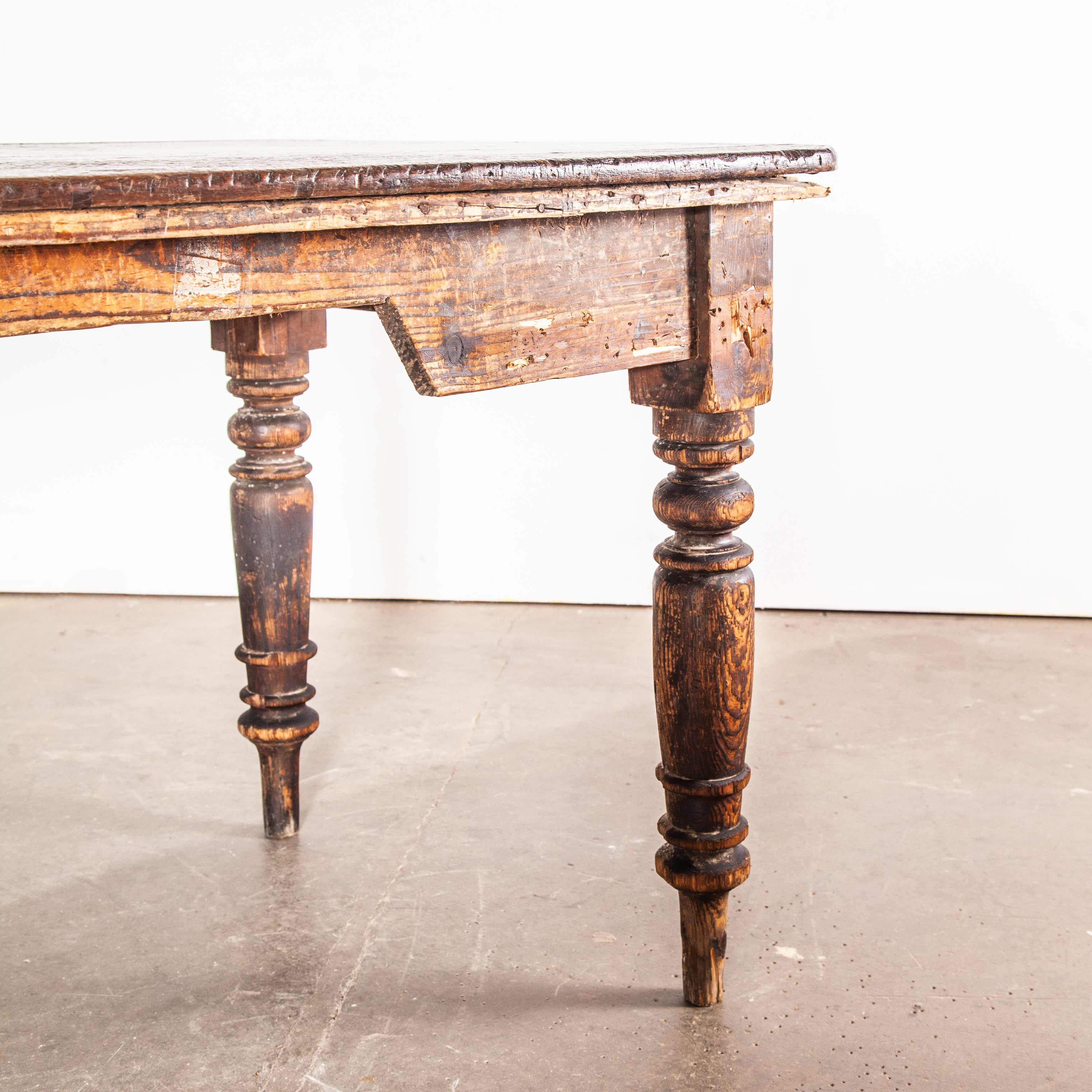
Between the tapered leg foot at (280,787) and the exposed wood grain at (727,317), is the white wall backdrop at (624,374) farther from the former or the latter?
the exposed wood grain at (727,317)

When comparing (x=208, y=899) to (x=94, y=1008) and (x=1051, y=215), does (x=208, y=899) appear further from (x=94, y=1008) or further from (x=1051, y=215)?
(x=1051, y=215)

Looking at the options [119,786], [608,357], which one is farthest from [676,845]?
[119,786]

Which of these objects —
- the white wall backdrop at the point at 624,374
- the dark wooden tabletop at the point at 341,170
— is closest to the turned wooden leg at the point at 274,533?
the dark wooden tabletop at the point at 341,170

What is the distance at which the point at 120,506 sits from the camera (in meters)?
3.17

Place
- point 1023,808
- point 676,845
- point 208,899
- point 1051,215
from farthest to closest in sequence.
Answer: point 1051,215 → point 1023,808 → point 208,899 → point 676,845

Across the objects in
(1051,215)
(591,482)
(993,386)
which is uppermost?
(1051,215)

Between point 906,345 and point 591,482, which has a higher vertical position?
point 906,345

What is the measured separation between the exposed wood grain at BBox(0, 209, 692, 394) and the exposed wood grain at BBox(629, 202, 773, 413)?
0.06 ft

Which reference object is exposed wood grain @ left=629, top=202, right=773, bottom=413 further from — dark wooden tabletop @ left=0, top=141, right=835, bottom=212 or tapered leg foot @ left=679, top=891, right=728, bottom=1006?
tapered leg foot @ left=679, top=891, right=728, bottom=1006

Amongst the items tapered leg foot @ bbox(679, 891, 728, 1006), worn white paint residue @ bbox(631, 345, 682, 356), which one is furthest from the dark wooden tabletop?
tapered leg foot @ bbox(679, 891, 728, 1006)

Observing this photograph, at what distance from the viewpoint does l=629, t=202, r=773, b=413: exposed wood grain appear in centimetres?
119

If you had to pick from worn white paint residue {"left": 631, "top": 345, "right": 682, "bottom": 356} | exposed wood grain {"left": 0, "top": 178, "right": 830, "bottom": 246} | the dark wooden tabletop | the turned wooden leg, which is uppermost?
the dark wooden tabletop

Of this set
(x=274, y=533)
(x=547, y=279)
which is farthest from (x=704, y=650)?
(x=274, y=533)

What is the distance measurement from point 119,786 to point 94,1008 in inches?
25.5
